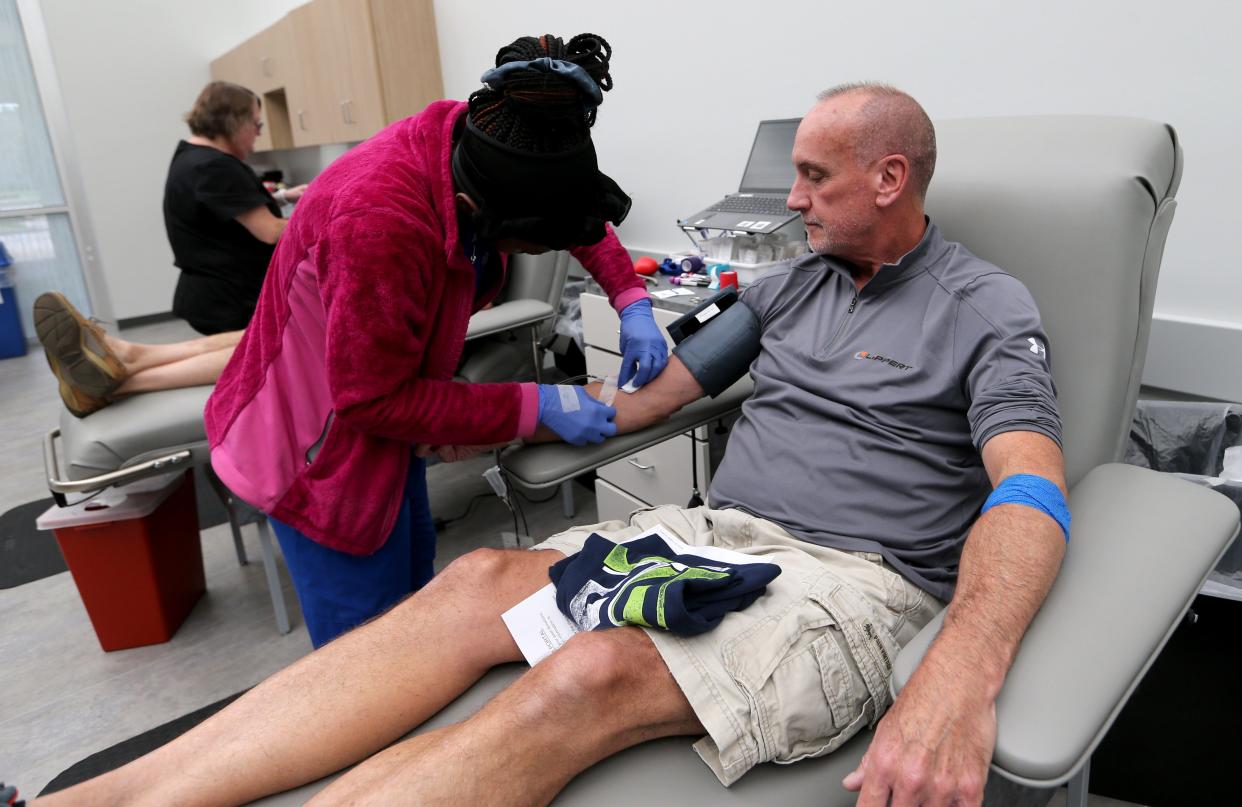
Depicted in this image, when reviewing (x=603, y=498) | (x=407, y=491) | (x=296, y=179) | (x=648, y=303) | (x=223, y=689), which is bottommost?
(x=223, y=689)

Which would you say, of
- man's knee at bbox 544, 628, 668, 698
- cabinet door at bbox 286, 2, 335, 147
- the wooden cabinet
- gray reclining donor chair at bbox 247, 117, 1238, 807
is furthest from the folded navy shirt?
cabinet door at bbox 286, 2, 335, 147

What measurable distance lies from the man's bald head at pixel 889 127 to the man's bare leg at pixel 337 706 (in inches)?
33.1

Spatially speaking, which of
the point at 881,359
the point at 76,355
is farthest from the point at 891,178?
the point at 76,355

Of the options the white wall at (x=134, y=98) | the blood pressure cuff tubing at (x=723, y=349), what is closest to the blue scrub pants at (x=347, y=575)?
the blood pressure cuff tubing at (x=723, y=349)

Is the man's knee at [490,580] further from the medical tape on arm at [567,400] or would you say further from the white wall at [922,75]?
the white wall at [922,75]

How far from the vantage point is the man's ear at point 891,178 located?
46.0 inches

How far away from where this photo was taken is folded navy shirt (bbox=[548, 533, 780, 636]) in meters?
0.89

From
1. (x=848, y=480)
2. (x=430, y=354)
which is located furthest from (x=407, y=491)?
(x=848, y=480)

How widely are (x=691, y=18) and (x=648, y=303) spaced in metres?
1.33

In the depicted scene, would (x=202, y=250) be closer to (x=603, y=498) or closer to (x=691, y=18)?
(x=603, y=498)

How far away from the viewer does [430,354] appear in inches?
48.7

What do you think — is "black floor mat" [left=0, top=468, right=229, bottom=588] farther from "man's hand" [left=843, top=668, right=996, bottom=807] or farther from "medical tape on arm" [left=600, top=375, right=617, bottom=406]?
"man's hand" [left=843, top=668, right=996, bottom=807]

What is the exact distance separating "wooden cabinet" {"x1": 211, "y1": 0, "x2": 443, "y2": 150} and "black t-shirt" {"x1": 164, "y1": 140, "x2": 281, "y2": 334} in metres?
1.14

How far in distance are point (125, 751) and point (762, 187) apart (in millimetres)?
2001
